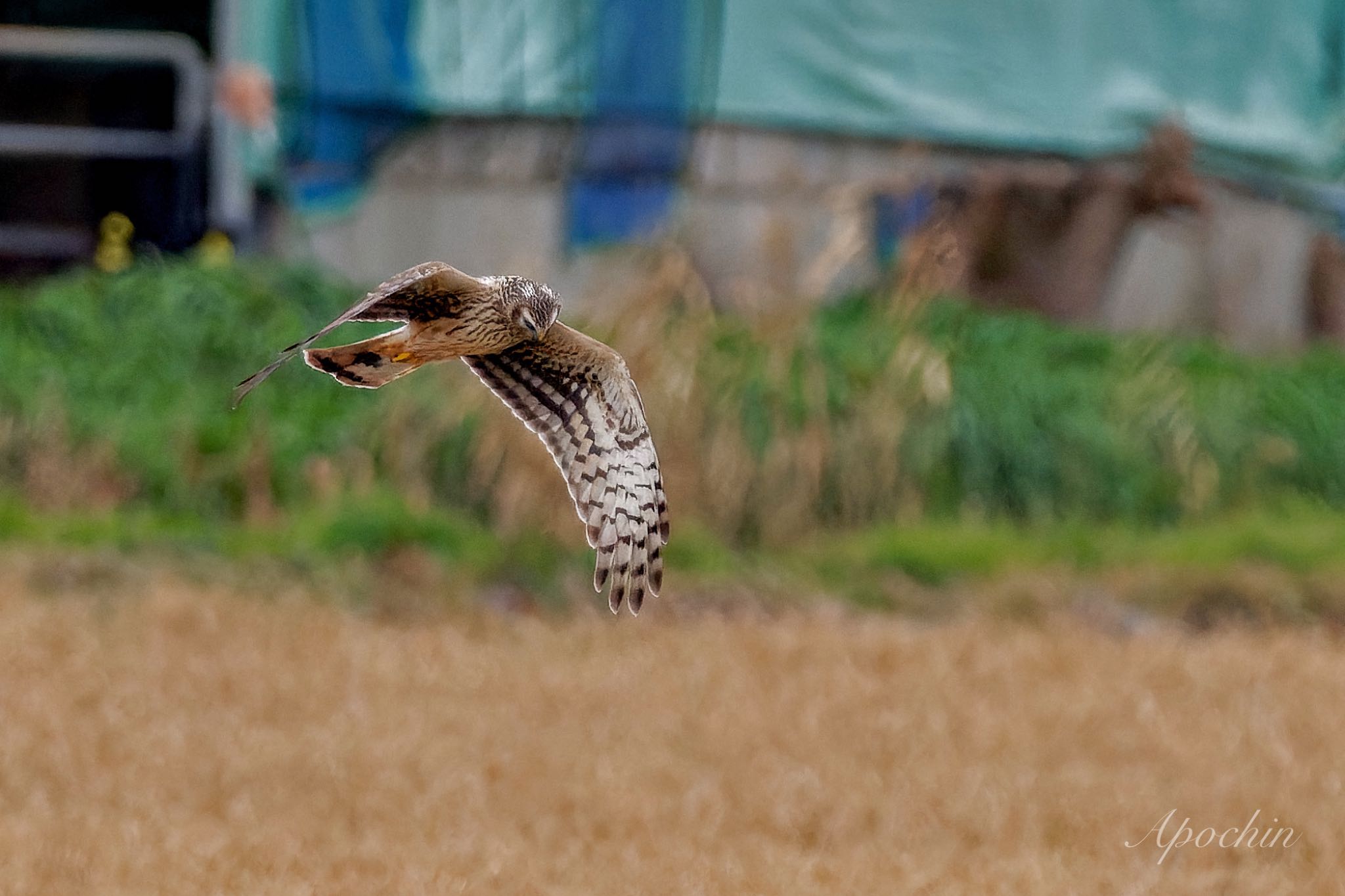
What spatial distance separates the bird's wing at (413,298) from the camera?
276 centimetres

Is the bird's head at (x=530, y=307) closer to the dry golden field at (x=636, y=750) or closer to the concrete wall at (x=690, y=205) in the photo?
the dry golden field at (x=636, y=750)

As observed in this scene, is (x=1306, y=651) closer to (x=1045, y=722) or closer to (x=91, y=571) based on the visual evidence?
(x=1045, y=722)

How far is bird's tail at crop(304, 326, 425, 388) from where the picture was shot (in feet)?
10.5

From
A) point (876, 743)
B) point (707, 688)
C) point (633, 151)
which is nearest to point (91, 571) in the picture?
point (707, 688)

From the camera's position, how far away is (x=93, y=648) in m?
6.27

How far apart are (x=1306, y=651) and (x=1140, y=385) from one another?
2.26 metres

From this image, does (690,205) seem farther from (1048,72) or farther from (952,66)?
(1048,72)

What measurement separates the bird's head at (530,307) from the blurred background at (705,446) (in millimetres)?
1423

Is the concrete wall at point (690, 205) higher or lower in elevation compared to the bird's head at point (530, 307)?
lower

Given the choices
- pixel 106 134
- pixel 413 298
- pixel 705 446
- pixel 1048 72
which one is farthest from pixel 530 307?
pixel 1048 72

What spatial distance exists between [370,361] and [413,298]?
4.7 inches
